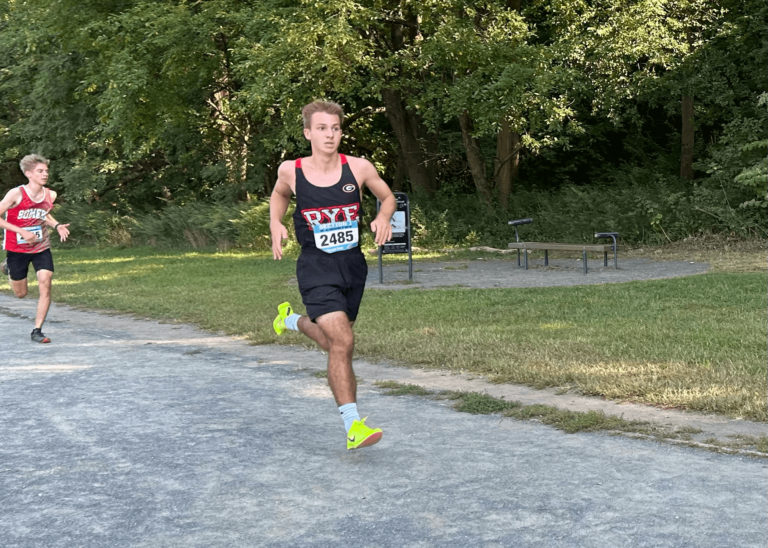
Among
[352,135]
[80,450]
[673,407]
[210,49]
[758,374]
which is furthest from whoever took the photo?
[352,135]

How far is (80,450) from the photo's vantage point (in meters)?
6.00

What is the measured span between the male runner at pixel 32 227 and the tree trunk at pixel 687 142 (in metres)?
18.9

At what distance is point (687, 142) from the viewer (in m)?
26.8

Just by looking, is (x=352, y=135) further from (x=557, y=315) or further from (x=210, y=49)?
(x=557, y=315)

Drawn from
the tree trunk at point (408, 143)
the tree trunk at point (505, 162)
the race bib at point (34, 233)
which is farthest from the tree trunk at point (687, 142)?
the race bib at point (34, 233)

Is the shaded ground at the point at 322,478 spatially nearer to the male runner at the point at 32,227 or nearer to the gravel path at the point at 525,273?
the male runner at the point at 32,227

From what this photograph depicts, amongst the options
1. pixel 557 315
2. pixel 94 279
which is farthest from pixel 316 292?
pixel 94 279

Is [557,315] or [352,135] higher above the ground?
[352,135]

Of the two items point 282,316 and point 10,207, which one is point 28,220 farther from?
point 282,316

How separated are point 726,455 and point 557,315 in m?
6.08

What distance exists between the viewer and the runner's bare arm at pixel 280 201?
20.0 ft

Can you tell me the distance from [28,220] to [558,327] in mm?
5781

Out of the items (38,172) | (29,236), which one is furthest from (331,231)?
(29,236)

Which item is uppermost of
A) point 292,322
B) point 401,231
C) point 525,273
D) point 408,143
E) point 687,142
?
point 408,143
